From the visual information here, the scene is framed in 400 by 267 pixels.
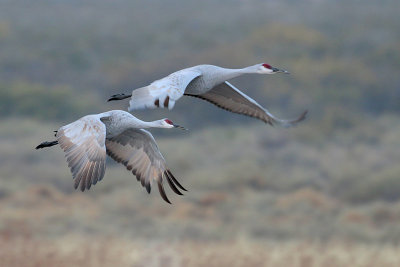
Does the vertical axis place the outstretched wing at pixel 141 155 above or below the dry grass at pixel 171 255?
above

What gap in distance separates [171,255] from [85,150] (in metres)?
8.17

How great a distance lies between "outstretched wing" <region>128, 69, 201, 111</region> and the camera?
7723 mm

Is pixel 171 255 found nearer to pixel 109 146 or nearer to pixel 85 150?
pixel 109 146

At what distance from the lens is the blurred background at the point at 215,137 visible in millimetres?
19375

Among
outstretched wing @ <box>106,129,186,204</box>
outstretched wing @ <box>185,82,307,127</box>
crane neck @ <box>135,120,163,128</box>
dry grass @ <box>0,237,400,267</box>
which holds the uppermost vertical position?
crane neck @ <box>135,120,163,128</box>

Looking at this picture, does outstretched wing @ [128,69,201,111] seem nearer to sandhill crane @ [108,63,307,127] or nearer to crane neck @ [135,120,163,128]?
sandhill crane @ [108,63,307,127]

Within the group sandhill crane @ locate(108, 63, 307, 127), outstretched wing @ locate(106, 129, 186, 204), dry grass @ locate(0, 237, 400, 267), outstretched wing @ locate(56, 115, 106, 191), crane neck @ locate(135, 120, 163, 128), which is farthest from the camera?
dry grass @ locate(0, 237, 400, 267)

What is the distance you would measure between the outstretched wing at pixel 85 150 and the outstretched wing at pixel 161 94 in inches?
34.8

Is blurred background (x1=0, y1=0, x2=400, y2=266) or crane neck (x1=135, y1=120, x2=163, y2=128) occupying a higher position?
crane neck (x1=135, y1=120, x2=163, y2=128)

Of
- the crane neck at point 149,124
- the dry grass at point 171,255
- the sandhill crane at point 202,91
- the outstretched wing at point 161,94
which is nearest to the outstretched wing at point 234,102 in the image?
the sandhill crane at point 202,91

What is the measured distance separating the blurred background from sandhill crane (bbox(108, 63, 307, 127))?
5623 millimetres

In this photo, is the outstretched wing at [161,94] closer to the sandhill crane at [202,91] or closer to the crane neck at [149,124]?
the sandhill crane at [202,91]

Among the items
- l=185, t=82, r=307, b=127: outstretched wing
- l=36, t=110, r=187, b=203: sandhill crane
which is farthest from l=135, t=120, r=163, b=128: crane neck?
l=185, t=82, r=307, b=127: outstretched wing

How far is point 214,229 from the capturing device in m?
22.1
